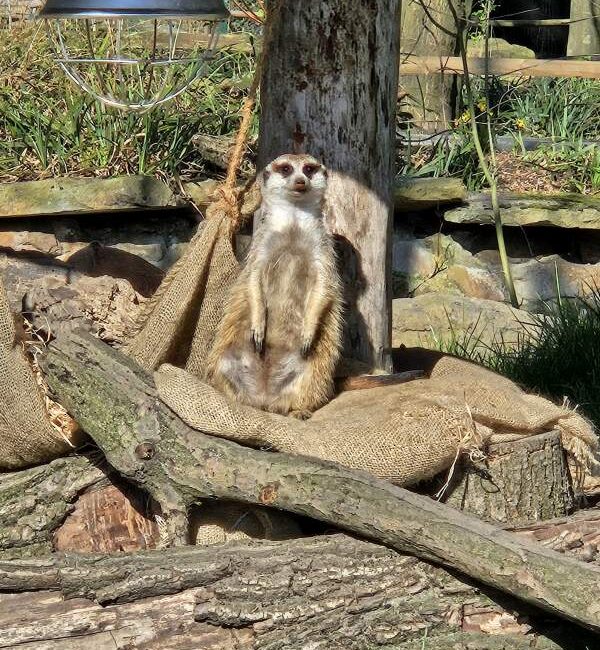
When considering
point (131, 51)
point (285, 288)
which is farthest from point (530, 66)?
point (285, 288)

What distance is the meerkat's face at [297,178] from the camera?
3840 mm

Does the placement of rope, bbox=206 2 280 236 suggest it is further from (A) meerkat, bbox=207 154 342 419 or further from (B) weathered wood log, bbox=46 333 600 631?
(B) weathered wood log, bbox=46 333 600 631

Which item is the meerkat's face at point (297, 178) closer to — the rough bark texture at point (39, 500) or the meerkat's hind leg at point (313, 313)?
the meerkat's hind leg at point (313, 313)

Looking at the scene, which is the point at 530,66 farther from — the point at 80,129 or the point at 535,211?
the point at 80,129

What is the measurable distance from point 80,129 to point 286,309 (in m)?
3.26

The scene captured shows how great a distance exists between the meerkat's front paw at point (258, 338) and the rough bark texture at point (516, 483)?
0.89 m

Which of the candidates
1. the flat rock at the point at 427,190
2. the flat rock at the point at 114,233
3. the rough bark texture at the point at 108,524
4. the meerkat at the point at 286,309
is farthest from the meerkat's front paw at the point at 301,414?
the flat rock at the point at 427,190

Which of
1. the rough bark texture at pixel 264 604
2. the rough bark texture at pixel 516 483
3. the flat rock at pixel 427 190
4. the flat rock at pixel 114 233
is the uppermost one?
the flat rock at pixel 427 190

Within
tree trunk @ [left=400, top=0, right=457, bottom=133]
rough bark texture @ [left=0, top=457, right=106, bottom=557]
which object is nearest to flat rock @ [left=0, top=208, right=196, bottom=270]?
tree trunk @ [left=400, top=0, right=457, bottom=133]

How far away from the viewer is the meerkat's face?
3.84 metres

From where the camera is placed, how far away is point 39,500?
12.0 feet

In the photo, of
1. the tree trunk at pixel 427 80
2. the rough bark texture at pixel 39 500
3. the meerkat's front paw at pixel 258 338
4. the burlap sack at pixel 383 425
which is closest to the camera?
the burlap sack at pixel 383 425

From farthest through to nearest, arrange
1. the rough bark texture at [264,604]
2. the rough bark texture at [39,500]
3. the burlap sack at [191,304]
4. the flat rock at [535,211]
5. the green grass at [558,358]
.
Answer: the flat rock at [535,211]
the green grass at [558,358]
the burlap sack at [191,304]
the rough bark texture at [39,500]
the rough bark texture at [264,604]

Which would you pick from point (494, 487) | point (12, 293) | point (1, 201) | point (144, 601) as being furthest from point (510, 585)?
point (1, 201)
